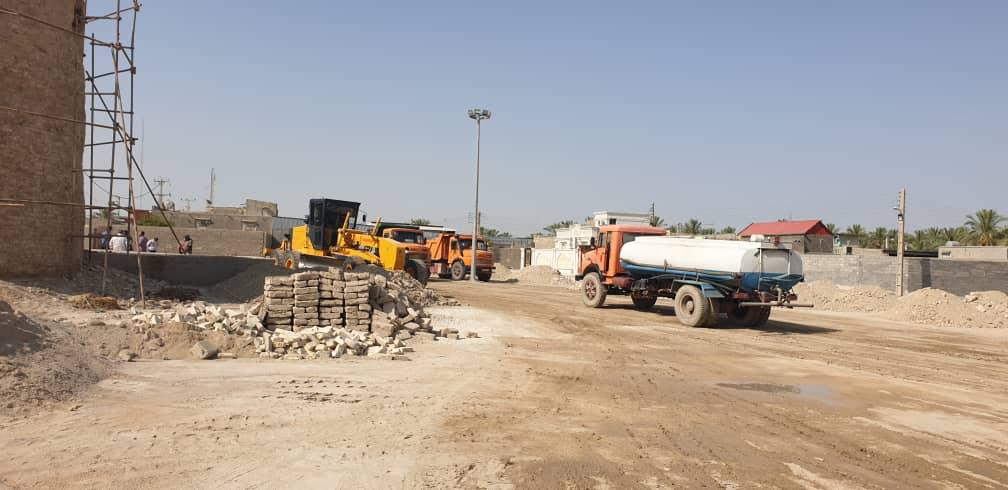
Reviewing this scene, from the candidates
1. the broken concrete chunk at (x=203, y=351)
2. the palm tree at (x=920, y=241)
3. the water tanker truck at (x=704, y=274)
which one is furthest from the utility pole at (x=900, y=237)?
the palm tree at (x=920, y=241)

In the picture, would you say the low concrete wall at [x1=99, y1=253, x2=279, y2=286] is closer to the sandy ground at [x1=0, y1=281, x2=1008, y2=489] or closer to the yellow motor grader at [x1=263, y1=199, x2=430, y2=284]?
the yellow motor grader at [x1=263, y1=199, x2=430, y2=284]

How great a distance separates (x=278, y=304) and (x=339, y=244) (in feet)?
38.2

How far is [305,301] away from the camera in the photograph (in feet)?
41.4

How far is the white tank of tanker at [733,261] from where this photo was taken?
15.8 meters

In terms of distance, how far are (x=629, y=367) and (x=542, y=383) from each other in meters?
2.09

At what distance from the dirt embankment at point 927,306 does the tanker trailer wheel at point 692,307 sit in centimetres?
800

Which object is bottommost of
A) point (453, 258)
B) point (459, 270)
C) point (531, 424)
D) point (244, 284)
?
point (531, 424)

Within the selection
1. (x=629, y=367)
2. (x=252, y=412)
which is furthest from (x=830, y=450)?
(x=252, y=412)

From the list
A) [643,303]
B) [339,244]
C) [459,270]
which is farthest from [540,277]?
[643,303]

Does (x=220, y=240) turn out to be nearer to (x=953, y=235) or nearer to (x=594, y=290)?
(x=594, y=290)

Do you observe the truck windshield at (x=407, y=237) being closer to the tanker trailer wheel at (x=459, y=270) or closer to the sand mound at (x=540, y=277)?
the tanker trailer wheel at (x=459, y=270)

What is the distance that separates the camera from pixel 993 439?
22.1 feet

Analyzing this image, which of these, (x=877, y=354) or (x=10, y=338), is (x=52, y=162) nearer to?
(x=10, y=338)

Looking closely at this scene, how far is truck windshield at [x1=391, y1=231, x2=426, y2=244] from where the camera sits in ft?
97.5
